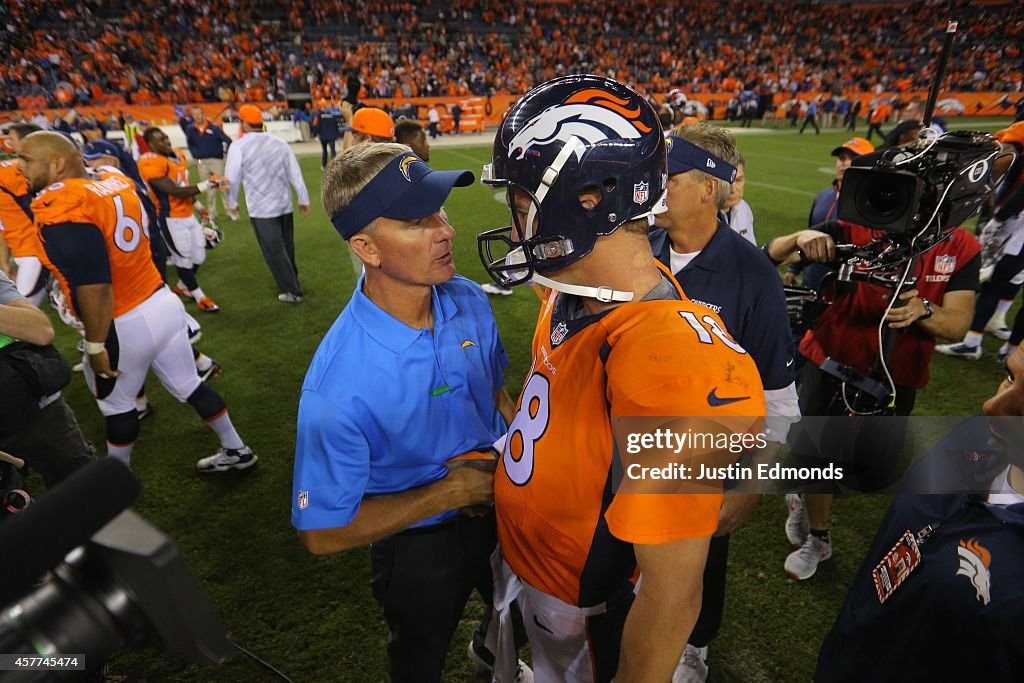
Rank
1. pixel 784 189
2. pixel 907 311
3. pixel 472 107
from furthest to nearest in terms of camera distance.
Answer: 1. pixel 472 107
2. pixel 784 189
3. pixel 907 311

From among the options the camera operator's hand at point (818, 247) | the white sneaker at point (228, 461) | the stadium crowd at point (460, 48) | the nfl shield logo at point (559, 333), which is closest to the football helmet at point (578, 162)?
the nfl shield logo at point (559, 333)

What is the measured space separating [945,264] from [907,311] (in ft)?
1.97

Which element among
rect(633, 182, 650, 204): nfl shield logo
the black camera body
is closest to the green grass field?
rect(633, 182, 650, 204): nfl shield logo

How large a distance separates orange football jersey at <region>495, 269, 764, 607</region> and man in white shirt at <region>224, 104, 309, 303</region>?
20.9ft

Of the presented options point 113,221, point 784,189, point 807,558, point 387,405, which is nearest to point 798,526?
point 807,558

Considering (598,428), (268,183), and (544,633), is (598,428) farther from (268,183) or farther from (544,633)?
(268,183)

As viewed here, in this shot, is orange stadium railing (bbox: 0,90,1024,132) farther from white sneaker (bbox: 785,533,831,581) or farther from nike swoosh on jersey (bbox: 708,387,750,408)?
nike swoosh on jersey (bbox: 708,387,750,408)

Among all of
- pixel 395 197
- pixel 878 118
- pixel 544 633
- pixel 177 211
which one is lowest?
pixel 878 118

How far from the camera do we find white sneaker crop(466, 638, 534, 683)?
265 centimetres

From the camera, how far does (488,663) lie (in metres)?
2.75

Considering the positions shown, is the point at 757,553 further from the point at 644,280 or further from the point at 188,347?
the point at 188,347

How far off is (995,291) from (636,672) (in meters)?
7.33

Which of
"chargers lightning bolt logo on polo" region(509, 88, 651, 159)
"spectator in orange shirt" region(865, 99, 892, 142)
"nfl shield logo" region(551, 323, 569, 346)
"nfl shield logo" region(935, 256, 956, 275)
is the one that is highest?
"chargers lightning bolt logo on polo" region(509, 88, 651, 159)

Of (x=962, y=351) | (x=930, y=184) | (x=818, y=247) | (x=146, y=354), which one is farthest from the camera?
(x=962, y=351)
